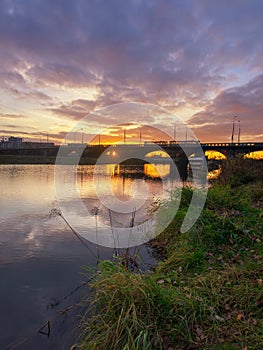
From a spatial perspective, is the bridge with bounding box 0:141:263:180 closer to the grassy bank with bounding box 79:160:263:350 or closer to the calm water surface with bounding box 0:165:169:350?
the calm water surface with bounding box 0:165:169:350

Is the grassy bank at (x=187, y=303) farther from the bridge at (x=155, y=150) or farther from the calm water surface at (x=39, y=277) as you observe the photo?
the bridge at (x=155, y=150)

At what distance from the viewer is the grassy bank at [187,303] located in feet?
14.1

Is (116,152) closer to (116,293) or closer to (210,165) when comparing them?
(210,165)

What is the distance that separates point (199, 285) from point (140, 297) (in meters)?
1.86

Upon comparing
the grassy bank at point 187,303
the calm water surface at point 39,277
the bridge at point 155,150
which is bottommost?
the calm water surface at point 39,277

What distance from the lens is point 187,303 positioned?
4.98m

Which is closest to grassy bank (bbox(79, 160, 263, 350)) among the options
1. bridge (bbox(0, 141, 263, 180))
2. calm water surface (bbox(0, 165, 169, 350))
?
calm water surface (bbox(0, 165, 169, 350))

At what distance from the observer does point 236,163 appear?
22188 millimetres

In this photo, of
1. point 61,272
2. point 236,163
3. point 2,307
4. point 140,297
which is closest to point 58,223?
point 61,272

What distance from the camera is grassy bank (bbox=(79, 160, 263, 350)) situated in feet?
14.1

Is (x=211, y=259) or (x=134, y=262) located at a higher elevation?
(x=211, y=259)

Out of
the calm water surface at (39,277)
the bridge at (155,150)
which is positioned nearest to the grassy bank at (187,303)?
the calm water surface at (39,277)

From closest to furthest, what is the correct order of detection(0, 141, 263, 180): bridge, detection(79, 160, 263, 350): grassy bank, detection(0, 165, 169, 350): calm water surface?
detection(79, 160, 263, 350): grassy bank → detection(0, 165, 169, 350): calm water surface → detection(0, 141, 263, 180): bridge

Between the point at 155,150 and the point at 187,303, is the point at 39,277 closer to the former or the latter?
the point at 187,303
